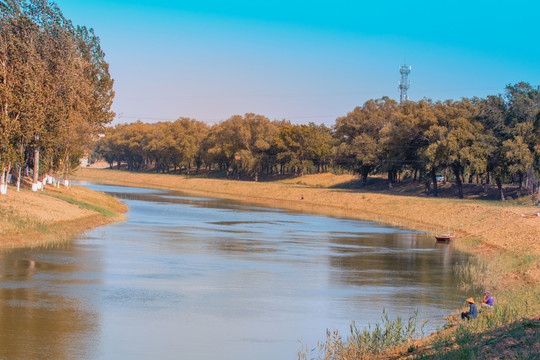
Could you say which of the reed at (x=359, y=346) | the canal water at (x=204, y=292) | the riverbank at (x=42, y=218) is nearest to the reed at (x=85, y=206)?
the riverbank at (x=42, y=218)

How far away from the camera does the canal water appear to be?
1831cm

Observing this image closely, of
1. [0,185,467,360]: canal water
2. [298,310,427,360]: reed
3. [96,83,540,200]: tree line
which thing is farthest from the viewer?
[96,83,540,200]: tree line

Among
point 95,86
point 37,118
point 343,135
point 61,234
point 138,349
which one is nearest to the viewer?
point 138,349

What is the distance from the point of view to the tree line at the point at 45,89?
50.1 meters

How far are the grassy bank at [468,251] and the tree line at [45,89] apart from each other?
34.7 meters

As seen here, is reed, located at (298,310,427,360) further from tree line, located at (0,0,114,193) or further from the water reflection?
tree line, located at (0,0,114,193)

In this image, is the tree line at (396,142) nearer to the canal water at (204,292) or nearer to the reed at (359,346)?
the canal water at (204,292)

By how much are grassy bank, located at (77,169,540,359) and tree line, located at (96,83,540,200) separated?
23.1 ft

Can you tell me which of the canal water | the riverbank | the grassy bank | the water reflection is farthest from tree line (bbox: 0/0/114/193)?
the grassy bank

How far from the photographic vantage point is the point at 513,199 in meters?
74.1

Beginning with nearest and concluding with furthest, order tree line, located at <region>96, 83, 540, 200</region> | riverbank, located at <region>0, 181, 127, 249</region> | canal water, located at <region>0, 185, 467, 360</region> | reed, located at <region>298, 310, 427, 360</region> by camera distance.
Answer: reed, located at <region>298, 310, 427, 360</region>
canal water, located at <region>0, 185, 467, 360</region>
riverbank, located at <region>0, 181, 127, 249</region>
tree line, located at <region>96, 83, 540, 200</region>

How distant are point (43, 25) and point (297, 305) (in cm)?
4850

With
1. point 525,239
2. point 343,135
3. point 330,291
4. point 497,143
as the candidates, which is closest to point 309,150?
point 343,135

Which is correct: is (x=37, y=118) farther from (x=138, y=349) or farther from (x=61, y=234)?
(x=138, y=349)
